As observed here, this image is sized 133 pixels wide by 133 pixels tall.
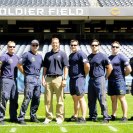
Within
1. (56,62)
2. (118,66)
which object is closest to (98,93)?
(118,66)

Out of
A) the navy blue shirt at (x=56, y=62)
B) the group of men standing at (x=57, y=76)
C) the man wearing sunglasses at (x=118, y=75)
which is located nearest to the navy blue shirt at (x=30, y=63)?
the group of men standing at (x=57, y=76)

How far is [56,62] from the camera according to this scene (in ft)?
27.6

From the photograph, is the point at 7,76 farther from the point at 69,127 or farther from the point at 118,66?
the point at 118,66

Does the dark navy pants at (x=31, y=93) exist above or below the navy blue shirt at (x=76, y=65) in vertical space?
below

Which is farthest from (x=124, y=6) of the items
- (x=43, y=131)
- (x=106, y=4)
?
(x=43, y=131)

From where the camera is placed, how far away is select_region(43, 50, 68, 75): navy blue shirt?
841 cm

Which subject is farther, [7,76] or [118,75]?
[118,75]

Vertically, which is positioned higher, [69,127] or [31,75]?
[31,75]

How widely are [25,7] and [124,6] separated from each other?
6055mm

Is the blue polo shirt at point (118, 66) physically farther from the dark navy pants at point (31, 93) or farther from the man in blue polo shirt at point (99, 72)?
the dark navy pants at point (31, 93)

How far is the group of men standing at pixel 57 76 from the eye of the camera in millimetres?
8383

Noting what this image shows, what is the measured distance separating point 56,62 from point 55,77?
0.33m

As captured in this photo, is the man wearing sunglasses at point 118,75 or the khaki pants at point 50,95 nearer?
the khaki pants at point 50,95

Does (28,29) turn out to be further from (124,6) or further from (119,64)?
(119,64)
